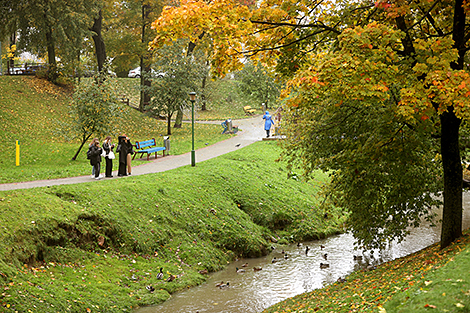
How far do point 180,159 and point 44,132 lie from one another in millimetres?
10263

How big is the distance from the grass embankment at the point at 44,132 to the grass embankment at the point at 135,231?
5.32 meters

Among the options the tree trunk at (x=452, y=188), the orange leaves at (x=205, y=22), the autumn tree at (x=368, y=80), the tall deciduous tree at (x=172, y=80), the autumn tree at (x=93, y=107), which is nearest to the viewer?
the autumn tree at (x=368, y=80)

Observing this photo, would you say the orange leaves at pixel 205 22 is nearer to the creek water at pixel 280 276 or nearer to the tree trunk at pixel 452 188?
the tree trunk at pixel 452 188

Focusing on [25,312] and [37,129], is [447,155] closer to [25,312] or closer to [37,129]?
[25,312]

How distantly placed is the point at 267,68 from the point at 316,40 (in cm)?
149

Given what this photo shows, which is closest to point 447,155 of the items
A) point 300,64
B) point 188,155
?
point 300,64

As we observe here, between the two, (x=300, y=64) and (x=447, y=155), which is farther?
(x=300, y=64)

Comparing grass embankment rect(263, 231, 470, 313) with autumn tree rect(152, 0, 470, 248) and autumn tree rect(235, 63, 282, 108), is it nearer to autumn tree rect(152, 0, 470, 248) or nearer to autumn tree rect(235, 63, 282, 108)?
autumn tree rect(152, 0, 470, 248)

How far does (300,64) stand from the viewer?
11.3 metres

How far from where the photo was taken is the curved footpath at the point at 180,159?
58.2 ft

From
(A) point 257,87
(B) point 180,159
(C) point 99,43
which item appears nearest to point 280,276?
(B) point 180,159

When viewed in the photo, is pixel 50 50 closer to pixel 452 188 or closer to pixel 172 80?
pixel 172 80

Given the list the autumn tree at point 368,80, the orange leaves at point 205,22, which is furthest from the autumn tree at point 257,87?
the orange leaves at point 205,22

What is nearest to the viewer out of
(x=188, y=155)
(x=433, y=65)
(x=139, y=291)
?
(x=433, y=65)
